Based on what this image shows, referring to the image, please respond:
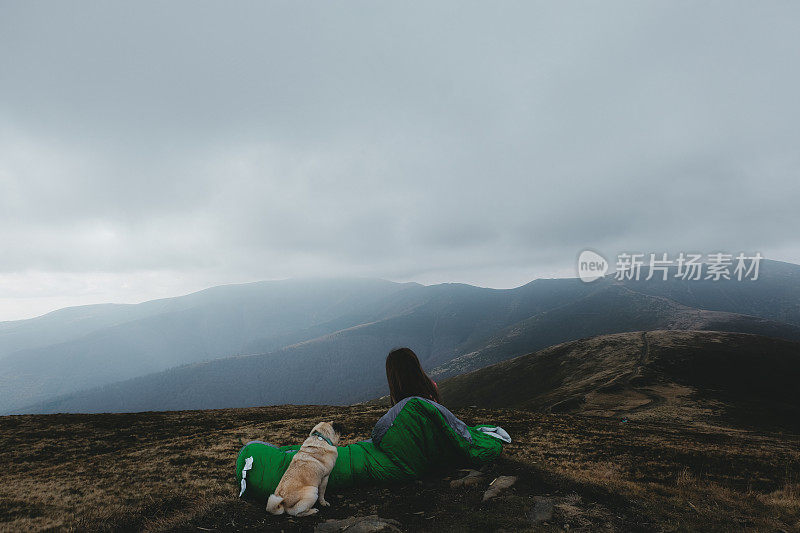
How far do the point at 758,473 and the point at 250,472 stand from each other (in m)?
15.1

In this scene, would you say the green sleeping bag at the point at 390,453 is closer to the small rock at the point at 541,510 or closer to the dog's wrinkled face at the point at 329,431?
the dog's wrinkled face at the point at 329,431

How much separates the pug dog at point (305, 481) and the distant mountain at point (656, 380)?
56.7 meters

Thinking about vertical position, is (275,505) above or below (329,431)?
below

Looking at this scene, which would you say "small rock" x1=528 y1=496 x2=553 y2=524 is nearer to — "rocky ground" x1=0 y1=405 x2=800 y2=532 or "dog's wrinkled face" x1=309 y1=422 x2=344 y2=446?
"rocky ground" x1=0 y1=405 x2=800 y2=532

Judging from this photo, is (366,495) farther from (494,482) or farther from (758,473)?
(758,473)

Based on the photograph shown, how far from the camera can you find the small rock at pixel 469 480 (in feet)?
24.8

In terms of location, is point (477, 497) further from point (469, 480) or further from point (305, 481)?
point (305, 481)

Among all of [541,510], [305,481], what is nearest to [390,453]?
[305,481]

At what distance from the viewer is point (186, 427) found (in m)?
27.5

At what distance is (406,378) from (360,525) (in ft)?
10.3

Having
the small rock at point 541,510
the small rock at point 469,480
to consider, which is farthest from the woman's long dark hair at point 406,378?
the small rock at point 541,510

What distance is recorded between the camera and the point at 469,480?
7750 mm

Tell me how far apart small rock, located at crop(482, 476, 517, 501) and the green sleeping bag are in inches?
34.7

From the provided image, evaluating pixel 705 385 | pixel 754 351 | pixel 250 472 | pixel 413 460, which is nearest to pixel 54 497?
pixel 250 472
